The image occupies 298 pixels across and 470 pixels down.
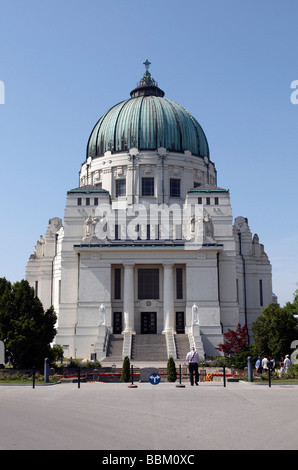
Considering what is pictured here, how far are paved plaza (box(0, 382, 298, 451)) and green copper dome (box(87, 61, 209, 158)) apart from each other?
5463 cm

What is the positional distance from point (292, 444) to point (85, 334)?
167 ft

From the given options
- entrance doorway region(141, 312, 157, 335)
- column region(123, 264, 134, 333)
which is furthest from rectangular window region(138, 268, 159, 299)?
column region(123, 264, 134, 333)

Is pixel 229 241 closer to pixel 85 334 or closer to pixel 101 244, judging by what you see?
pixel 101 244

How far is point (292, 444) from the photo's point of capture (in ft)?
39.8

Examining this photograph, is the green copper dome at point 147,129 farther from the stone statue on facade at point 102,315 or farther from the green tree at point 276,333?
the green tree at point 276,333

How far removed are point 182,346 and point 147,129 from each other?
3076cm

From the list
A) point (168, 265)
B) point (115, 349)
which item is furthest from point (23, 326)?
point (168, 265)

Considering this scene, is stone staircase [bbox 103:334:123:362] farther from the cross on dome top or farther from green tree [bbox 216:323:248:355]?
the cross on dome top

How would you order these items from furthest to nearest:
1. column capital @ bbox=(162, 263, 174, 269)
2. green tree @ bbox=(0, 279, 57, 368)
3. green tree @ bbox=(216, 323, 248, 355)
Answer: column capital @ bbox=(162, 263, 174, 269) < green tree @ bbox=(216, 323, 248, 355) < green tree @ bbox=(0, 279, 57, 368)

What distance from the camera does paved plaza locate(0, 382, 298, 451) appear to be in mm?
12266

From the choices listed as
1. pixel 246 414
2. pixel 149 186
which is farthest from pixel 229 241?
pixel 246 414

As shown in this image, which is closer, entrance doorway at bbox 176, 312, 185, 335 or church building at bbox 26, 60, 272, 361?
church building at bbox 26, 60, 272, 361

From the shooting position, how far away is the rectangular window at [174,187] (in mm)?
73625

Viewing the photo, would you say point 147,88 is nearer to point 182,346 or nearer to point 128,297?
point 128,297
